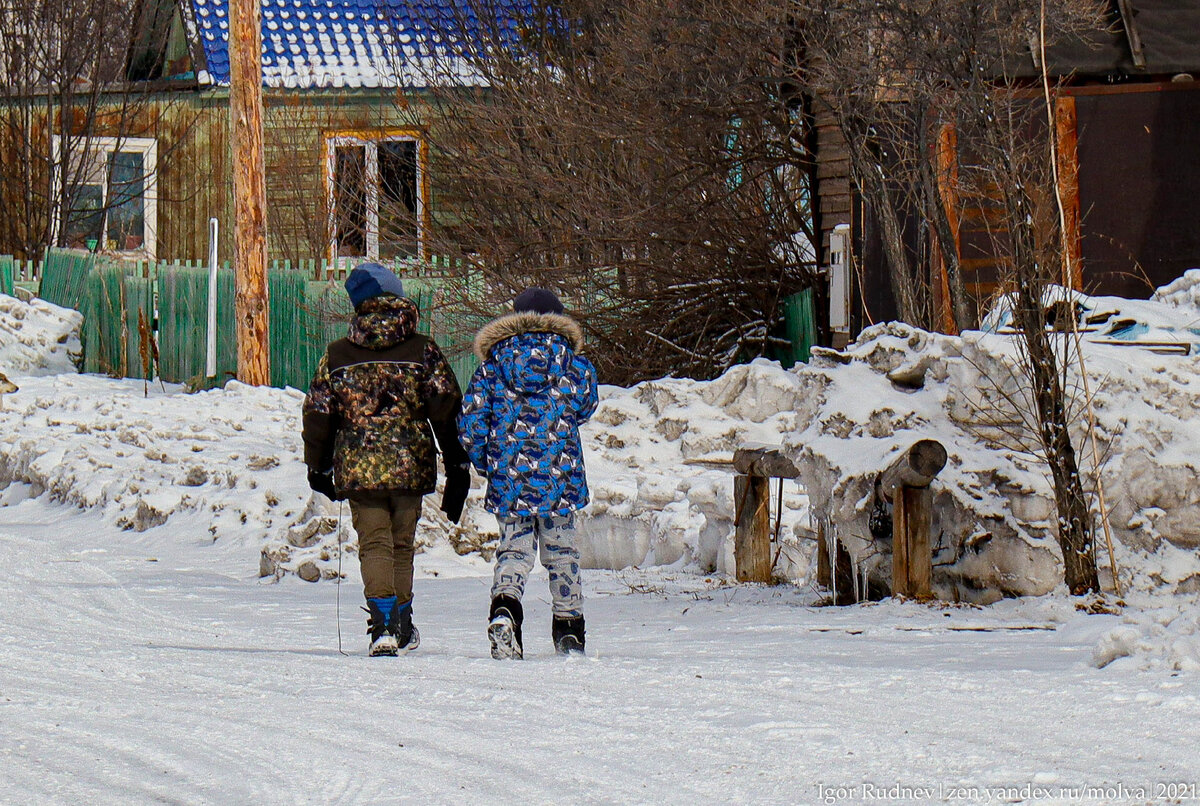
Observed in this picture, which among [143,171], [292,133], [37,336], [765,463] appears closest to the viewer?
[765,463]

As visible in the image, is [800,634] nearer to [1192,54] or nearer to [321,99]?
[1192,54]

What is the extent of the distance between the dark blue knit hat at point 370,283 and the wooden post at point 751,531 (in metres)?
2.77

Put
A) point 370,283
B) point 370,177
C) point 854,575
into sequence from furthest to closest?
1. point 370,177
2. point 854,575
3. point 370,283

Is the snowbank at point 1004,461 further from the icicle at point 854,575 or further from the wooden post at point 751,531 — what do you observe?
the wooden post at point 751,531

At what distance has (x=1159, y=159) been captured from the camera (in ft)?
44.5

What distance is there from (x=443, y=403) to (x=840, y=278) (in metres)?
7.89

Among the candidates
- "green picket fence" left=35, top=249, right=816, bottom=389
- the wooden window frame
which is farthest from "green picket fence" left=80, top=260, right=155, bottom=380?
the wooden window frame

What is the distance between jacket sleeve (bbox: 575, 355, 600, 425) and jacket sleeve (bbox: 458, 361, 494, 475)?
0.36m

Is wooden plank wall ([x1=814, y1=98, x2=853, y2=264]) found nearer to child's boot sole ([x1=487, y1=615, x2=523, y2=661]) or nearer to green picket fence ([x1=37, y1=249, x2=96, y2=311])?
child's boot sole ([x1=487, y1=615, x2=523, y2=661])

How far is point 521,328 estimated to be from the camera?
20.5 ft

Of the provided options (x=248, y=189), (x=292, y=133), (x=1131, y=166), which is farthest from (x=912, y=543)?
(x=292, y=133)

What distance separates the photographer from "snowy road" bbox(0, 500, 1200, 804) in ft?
13.5

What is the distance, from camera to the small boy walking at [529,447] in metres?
6.14

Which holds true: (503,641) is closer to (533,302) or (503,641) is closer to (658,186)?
(533,302)
